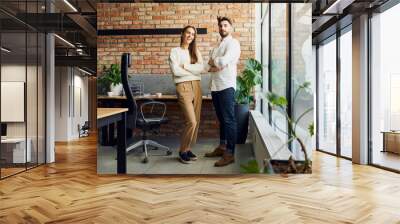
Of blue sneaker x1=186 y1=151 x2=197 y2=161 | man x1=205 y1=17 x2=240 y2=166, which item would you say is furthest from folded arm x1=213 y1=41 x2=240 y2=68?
blue sneaker x1=186 y1=151 x2=197 y2=161

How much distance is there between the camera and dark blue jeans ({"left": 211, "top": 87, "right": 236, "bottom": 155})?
514 centimetres

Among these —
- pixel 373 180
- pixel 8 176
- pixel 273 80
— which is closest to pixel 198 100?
pixel 273 80

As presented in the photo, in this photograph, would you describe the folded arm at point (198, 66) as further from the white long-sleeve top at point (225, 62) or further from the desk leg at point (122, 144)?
the desk leg at point (122, 144)

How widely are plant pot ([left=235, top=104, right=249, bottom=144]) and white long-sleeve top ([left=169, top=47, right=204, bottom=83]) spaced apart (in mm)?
673

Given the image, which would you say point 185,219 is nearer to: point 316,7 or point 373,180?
point 373,180

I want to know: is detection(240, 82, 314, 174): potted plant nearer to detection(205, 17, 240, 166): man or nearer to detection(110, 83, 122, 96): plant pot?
detection(205, 17, 240, 166): man

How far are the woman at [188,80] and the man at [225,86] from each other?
207mm

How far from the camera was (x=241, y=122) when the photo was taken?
5.15m

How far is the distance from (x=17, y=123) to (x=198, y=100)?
→ 9.95 feet

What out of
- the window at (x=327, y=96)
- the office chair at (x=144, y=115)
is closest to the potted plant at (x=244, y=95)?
the office chair at (x=144, y=115)

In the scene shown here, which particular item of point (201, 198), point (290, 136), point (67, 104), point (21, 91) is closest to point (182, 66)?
point (290, 136)

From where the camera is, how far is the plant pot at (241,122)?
5117 millimetres

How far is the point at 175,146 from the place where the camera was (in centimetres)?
523

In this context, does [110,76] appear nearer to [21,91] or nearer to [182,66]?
Answer: [182,66]
